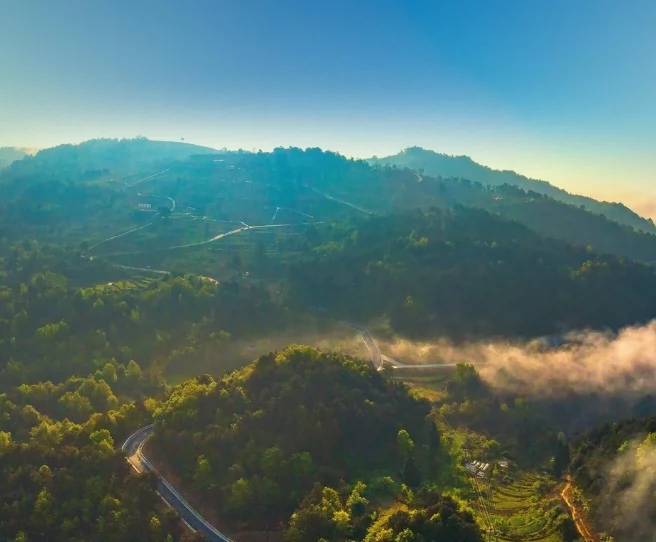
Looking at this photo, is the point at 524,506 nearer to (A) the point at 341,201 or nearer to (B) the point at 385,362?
(B) the point at 385,362

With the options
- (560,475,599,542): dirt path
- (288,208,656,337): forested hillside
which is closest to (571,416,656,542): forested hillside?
(560,475,599,542): dirt path

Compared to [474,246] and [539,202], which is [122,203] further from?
[539,202]

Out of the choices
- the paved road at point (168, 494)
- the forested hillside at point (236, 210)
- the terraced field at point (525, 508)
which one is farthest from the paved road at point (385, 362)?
the forested hillside at point (236, 210)

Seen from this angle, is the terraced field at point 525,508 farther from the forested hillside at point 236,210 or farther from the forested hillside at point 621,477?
the forested hillside at point 236,210

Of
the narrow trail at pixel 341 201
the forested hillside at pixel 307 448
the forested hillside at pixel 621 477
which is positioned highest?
the narrow trail at pixel 341 201

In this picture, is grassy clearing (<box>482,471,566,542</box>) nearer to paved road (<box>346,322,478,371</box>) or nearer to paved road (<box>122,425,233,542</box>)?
paved road (<box>122,425,233,542</box>)

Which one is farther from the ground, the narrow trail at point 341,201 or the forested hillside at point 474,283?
the narrow trail at point 341,201

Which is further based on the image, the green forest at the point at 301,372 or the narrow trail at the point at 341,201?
the narrow trail at the point at 341,201
